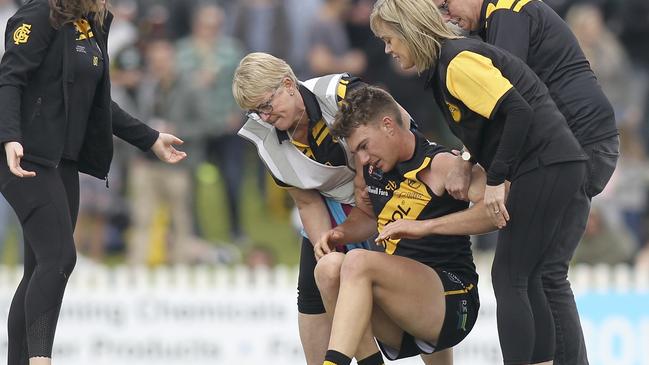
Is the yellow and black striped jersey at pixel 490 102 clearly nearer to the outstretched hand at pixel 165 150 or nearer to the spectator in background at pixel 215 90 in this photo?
the outstretched hand at pixel 165 150

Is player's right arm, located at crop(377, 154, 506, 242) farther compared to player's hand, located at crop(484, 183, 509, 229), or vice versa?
player's right arm, located at crop(377, 154, 506, 242)

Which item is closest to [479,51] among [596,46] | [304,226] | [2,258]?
[304,226]

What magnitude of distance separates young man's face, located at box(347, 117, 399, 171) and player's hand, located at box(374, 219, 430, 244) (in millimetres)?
293

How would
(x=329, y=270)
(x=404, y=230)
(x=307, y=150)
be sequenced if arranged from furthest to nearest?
(x=307, y=150)
(x=329, y=270)
(x=404, y=230)

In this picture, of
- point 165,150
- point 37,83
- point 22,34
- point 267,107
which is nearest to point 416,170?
point 267,107

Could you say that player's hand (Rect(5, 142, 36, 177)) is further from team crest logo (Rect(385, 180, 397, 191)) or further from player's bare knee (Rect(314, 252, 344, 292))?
team crest logo (Rect(385, 180, 397, 191))

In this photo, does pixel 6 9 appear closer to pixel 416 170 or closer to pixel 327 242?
pixel 327 242

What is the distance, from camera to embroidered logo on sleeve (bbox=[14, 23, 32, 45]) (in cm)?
536

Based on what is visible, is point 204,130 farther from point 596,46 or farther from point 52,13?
point 52,13

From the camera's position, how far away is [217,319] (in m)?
9.93

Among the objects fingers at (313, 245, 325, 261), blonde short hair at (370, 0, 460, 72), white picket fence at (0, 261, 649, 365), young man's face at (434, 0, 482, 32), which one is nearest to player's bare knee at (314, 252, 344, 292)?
fingers at (313, 245, 325, 261)

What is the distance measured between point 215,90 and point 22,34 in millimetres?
6119

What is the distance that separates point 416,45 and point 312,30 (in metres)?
6.70

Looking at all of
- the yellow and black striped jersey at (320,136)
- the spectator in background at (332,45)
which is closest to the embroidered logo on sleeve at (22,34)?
the yellow and black striped jersey at (320,136)
